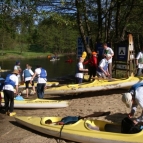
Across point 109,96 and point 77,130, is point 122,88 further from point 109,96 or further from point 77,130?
point 77,130

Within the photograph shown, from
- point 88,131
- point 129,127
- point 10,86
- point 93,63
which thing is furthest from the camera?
point 93,63

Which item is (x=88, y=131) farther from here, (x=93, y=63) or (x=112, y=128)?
(x=93, y=63)

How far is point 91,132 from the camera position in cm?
568

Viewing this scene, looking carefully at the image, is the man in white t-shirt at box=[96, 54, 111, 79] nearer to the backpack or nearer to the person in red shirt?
the person in red shirt

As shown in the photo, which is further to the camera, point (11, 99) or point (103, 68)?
point (103, 68)

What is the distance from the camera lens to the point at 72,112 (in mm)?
8570

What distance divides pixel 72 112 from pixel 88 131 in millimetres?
2841

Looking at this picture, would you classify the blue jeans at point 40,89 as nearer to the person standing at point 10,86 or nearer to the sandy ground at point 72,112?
the sandy ground at point 72,112

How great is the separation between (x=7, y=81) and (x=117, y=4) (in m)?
7.62

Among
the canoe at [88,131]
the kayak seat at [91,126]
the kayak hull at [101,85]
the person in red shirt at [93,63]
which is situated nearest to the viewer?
the canoe at [88,131]

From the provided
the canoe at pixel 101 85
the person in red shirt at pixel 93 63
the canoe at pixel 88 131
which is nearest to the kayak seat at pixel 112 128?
the canoe at pixel 88 131

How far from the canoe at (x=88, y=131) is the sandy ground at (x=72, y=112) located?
0.26 meters

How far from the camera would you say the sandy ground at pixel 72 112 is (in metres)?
6.68

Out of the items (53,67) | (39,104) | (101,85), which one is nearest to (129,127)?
(101,85)
